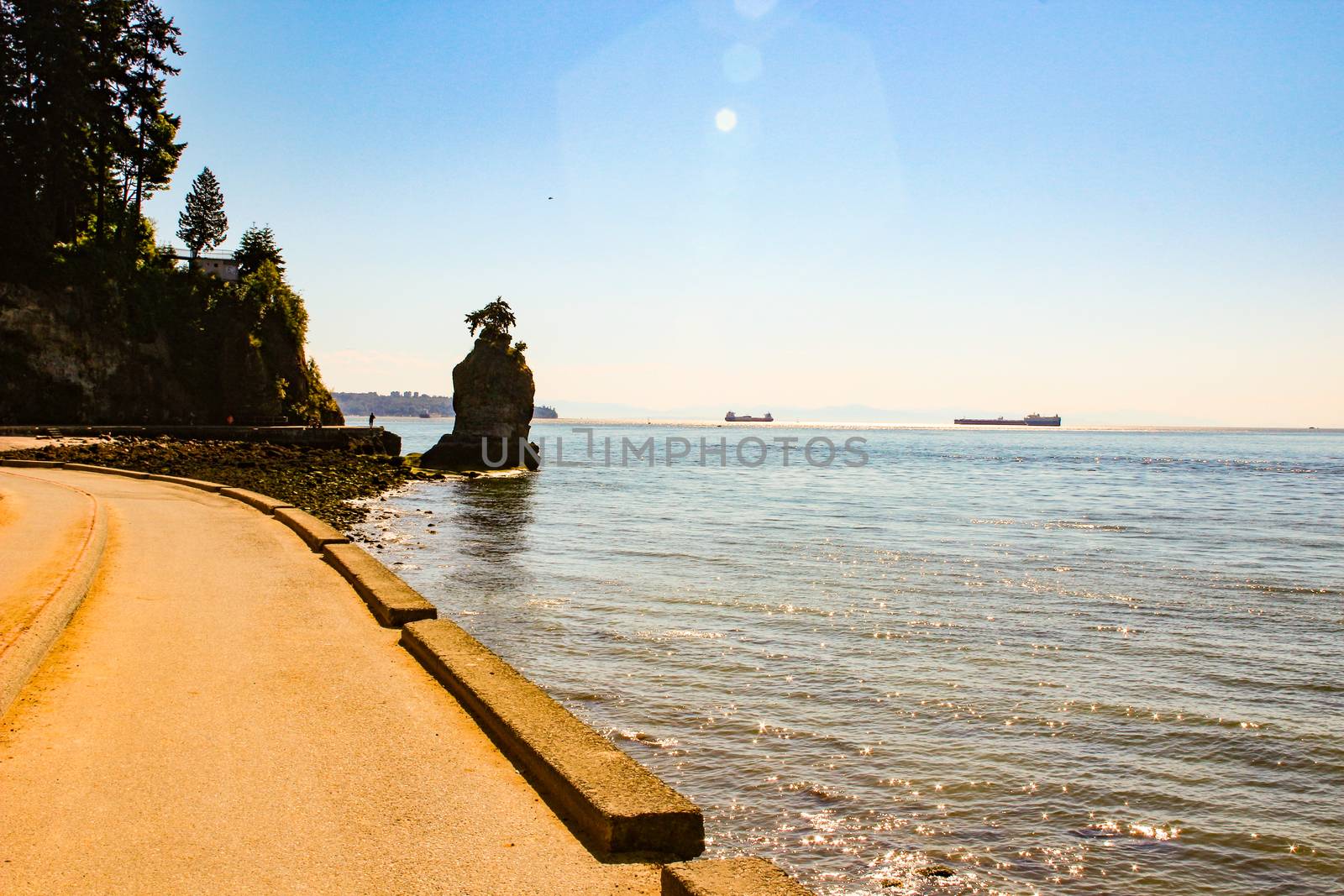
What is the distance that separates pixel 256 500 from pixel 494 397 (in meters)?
40.3

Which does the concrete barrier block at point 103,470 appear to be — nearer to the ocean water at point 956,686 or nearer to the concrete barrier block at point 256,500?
the concrete barrier block at point 256,500

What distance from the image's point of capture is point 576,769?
5.27m

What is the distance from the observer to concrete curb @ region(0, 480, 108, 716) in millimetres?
6375

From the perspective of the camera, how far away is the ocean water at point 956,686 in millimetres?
6539

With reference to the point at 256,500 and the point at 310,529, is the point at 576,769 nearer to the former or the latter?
the point at 310,529

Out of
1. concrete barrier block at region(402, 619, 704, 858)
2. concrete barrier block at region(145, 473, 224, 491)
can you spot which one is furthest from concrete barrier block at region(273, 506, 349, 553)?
concrete barrier block at region(402, 619, 704, 858)

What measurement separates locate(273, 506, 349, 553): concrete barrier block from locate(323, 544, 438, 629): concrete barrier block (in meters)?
0.76

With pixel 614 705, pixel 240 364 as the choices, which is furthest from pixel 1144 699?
pixel 240 364

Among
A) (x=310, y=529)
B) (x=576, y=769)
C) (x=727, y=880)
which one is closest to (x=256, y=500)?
(x=310, y=529)

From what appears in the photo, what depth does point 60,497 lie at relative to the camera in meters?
18.4

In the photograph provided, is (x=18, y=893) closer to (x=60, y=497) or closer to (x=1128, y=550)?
(x=60, y=497)

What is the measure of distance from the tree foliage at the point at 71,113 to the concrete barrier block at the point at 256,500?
113 feet

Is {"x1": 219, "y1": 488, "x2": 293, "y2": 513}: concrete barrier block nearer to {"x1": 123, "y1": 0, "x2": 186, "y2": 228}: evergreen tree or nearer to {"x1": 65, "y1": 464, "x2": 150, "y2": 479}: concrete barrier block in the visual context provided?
{"x1": 65, "y1": 464, "x2": 150, "y2": 479}: concrete barrier block

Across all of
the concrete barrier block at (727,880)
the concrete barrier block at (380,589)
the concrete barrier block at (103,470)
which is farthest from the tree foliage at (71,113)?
the concrete barrier block at (727,880)
